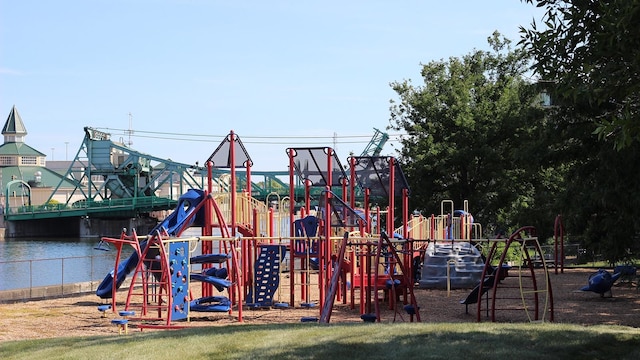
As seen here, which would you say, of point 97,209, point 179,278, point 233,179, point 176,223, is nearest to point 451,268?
point 233,179

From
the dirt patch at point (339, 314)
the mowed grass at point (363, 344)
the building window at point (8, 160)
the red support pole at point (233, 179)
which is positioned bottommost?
the dirt patch at point (339, 314)

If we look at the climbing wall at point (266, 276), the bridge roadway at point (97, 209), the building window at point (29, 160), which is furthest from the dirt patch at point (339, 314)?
the building window at point (29, 160)

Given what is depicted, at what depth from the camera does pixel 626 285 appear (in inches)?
955

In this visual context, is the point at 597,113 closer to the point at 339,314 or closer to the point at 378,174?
the point at 378,174

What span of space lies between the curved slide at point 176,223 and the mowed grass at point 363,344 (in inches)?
306

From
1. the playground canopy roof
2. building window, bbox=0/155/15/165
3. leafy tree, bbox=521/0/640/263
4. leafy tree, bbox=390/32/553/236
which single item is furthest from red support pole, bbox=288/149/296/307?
building window, bbox=0/155/15/165

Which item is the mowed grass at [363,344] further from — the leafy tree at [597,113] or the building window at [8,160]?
the building window at [8,160]

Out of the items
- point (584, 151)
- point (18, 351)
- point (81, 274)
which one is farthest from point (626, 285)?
point (81, 274)

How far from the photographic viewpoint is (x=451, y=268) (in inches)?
978

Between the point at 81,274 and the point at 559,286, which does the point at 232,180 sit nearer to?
the point at 559,286

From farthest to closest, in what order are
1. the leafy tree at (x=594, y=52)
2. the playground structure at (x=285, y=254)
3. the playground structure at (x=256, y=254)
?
the playground structure at (x=256, y=254), the playground structure at (x=285, y=254), the leafy tree at (x=594, y=52)

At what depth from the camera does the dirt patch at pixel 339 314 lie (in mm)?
16516

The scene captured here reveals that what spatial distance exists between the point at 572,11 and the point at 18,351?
837 centimetres

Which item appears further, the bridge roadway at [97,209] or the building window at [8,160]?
the building window at [8,160]
